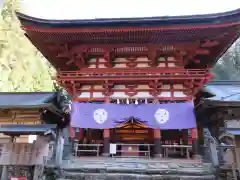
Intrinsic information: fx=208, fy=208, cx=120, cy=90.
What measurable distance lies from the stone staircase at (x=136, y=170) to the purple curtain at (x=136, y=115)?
4.97ft

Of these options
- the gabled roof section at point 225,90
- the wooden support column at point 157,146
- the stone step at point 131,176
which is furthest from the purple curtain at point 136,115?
the stone step at point 131,176

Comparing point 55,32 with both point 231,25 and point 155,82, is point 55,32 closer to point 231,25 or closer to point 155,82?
point 155,82

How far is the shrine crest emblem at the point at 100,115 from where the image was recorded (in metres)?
8.32

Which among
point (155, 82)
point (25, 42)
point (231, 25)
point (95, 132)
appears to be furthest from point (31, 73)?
point (231, 25)

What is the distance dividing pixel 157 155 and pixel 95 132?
391cm

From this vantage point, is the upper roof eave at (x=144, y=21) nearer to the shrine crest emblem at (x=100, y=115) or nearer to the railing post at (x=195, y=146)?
the shrine crest emblem at (x=100, y=115)

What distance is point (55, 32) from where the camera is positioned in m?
8.20

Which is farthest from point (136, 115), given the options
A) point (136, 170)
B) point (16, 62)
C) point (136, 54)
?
point (16, 62)

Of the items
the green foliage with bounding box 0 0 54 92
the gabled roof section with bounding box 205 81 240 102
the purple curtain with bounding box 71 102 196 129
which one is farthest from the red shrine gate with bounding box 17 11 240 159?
the green foliage with bounding box 0 0 54 92

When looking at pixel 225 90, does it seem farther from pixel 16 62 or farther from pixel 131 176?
pixel 16 62

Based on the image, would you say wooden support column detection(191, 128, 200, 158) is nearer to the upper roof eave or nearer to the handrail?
the handrail

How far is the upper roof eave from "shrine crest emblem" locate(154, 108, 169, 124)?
3.36 meters

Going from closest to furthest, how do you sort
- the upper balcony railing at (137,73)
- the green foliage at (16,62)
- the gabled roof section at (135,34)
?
1. the gabled roof section at (135,34)
2. the upper balcony railing at (137,73)
3. the green foliage at (16,62)

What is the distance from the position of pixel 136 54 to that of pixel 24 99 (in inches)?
255
